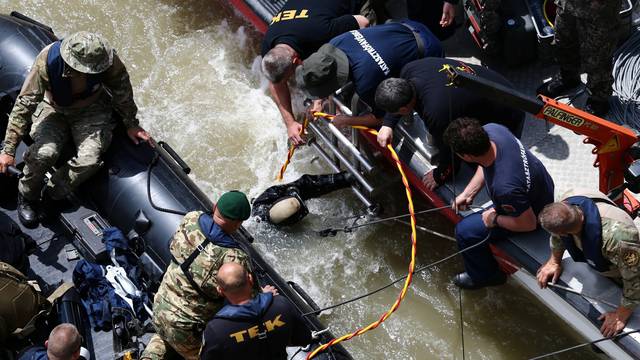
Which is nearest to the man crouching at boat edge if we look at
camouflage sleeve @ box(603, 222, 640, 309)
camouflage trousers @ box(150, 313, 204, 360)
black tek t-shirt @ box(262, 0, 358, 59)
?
camouflage sleeve @ box(603, 222, 640, 309)

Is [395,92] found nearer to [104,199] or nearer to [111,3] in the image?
[104,199]

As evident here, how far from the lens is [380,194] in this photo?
528 centimetres

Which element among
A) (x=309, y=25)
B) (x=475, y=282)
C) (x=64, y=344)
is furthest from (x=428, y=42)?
(x=64, y=344)

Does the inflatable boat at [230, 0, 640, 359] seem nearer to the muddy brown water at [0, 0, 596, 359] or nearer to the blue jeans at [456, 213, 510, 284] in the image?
the blue jeans at [456, 213, 510, 284]

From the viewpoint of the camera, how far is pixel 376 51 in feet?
14.2

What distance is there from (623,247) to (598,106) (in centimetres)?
167

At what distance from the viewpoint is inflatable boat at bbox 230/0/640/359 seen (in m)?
3.86

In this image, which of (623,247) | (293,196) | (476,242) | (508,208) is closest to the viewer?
(623,247)

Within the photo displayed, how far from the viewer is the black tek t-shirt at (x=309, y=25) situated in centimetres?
467

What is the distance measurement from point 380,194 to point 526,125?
1023mm

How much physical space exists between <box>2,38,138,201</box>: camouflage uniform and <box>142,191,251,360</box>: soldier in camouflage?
1.18 metres

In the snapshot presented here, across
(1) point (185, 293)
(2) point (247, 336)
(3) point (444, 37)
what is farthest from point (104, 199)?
(3) point (444, 37)

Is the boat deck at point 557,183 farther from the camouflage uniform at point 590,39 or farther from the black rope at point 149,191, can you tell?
the black rope at point 149,191

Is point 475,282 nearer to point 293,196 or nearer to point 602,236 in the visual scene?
point 602,236
